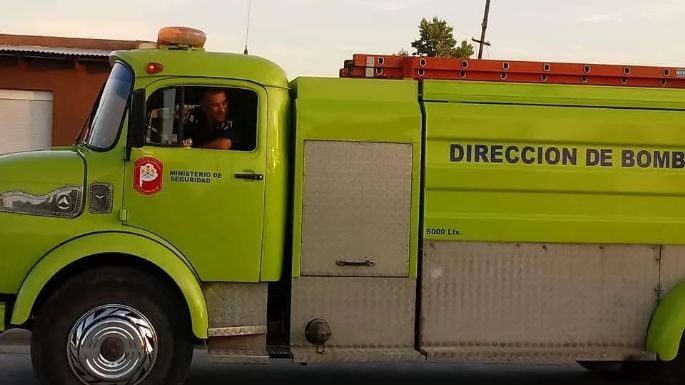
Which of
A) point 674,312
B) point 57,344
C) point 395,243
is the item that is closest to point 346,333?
point 395,243

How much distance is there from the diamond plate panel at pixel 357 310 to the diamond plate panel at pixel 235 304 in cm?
25

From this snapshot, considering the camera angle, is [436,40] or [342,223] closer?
[342,223]

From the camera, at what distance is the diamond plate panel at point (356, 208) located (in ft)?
19.8

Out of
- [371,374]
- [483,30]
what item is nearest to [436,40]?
[483,30]

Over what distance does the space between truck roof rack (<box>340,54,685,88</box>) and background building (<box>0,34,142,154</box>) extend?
12.4m

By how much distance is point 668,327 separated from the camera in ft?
20.3

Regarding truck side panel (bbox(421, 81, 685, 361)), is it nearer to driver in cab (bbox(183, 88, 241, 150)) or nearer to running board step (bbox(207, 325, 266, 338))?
running board step (bbox(207, 325, 266, 338))

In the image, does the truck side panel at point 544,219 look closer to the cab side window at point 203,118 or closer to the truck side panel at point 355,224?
the truck side panel at point 355,224

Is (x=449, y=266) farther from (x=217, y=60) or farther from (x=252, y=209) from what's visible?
(x=217, y=60)

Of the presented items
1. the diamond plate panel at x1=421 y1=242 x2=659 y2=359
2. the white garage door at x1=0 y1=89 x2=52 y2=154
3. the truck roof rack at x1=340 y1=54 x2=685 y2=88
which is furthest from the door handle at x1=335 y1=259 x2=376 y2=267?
the white garage door at x1=0 y1=89 x2=52 y2=154

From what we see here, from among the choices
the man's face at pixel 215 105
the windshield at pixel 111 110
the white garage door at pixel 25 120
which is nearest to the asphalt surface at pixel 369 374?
the windshield at pixel 111 110

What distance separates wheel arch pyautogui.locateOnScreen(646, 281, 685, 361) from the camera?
618 centimetres

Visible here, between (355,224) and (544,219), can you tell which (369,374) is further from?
(544,219)

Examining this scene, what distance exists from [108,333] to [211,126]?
1.59 m
